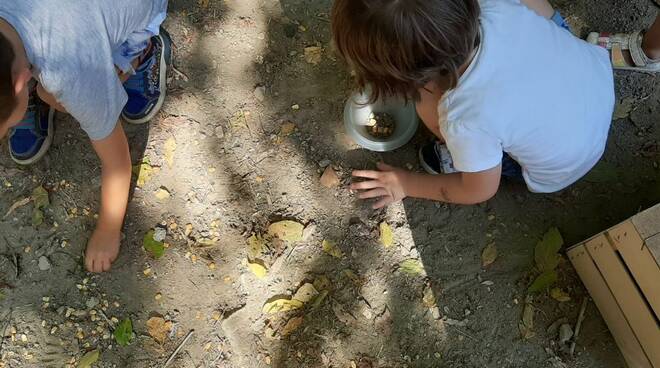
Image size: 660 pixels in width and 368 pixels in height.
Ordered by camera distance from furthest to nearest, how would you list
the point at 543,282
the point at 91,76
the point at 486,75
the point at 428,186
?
the point at 543,282 → the point at 428,186 → the point at 91,76 → the point at 486,75

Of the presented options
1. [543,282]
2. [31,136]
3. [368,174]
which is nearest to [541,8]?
[368,174]

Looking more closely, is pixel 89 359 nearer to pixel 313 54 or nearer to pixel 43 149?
pixel 43 149

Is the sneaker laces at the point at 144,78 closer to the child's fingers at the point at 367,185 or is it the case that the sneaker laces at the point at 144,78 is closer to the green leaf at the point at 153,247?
the green leaf at the point at 153,247

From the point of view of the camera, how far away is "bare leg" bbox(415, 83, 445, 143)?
1400 millimetres

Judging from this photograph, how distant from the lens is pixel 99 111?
4.80ft

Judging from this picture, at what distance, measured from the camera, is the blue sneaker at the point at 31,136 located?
1.89 metres

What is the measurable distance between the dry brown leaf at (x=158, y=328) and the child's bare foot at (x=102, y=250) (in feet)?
0.68

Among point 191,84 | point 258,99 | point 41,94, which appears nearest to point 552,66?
point 258,99

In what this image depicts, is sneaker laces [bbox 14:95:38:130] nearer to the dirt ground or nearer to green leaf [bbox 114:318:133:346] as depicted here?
the dirt ground

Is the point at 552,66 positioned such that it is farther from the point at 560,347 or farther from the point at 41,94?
the point at 41,94

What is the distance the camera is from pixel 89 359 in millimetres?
1762

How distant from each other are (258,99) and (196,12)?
37 cm

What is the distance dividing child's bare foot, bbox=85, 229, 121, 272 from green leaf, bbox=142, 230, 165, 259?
8 centimetres

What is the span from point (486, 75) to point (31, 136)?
4.43 feet
